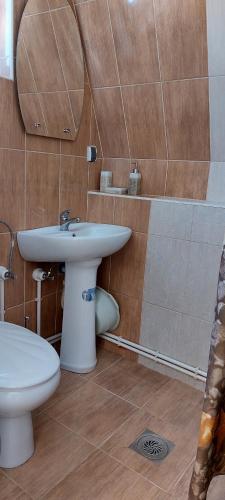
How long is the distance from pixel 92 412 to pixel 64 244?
79 centimetres

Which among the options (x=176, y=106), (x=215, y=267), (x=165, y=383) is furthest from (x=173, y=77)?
(x=165, y=383)

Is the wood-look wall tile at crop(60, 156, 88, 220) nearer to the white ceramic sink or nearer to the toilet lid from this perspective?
the white ceramic sink

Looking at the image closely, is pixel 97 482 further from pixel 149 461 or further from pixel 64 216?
pixel 64 216

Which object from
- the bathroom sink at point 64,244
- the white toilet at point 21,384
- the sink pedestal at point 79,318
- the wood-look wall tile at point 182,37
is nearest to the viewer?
the white toilet at point 21,384

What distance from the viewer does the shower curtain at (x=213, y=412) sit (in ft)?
1.82

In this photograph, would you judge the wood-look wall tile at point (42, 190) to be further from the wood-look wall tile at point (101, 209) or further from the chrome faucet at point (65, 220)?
the wood-look wall tile at point (101, 209)

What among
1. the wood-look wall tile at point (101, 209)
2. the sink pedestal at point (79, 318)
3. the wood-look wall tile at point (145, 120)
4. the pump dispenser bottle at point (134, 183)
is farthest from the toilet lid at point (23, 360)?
the wood-look wall tile at point (145, 120)

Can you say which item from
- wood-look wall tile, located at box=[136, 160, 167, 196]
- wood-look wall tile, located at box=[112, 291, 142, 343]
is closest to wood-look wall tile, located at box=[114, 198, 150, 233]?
wood-look wall tile, located at box=[136, 160, 167, 196]

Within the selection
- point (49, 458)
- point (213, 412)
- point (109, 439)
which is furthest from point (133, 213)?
point (213, 412)

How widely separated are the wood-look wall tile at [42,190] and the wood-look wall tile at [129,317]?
0.61 meters

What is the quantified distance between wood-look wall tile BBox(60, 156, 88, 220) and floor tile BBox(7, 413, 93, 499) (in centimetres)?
111

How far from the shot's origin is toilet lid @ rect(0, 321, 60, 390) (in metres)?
1.17

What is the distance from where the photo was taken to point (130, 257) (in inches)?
81.6

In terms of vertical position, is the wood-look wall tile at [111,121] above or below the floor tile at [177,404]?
above
